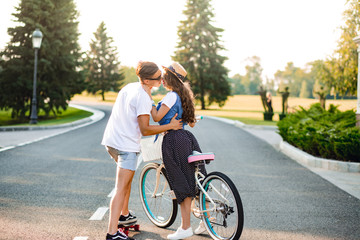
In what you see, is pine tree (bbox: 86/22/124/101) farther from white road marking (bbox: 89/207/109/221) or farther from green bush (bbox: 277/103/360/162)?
white road marking (bbox: 89/207/109/221)

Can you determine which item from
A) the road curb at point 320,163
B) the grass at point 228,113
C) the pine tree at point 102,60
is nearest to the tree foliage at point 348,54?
the grass at point 228,113

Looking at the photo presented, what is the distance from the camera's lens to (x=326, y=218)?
16.8 feet

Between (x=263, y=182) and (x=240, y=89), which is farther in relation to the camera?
(x=240, y=89)

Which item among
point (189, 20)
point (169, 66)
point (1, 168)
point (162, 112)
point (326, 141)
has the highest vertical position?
point (189, 20)

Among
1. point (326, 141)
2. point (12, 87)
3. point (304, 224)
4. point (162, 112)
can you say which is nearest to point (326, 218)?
point (304, 224)

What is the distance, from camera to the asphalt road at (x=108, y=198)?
4512 millimetres

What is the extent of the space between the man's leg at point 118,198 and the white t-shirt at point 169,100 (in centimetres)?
78

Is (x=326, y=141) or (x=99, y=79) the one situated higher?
(x=99, y=79)

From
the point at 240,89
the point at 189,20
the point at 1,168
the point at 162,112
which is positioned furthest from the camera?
the point at 240,89

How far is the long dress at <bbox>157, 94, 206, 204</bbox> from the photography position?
412 cm

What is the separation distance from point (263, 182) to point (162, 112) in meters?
3.97

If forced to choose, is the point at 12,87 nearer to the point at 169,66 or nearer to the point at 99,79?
the point at 169,66

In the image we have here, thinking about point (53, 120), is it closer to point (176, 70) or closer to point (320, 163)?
point (320, 163)

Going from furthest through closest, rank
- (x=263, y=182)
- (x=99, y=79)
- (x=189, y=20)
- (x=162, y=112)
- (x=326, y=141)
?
(x=99, y=79)
(x=189, y=20)
(x=326, y=141)
(x=263, y=182)
(x=162, y=112)
